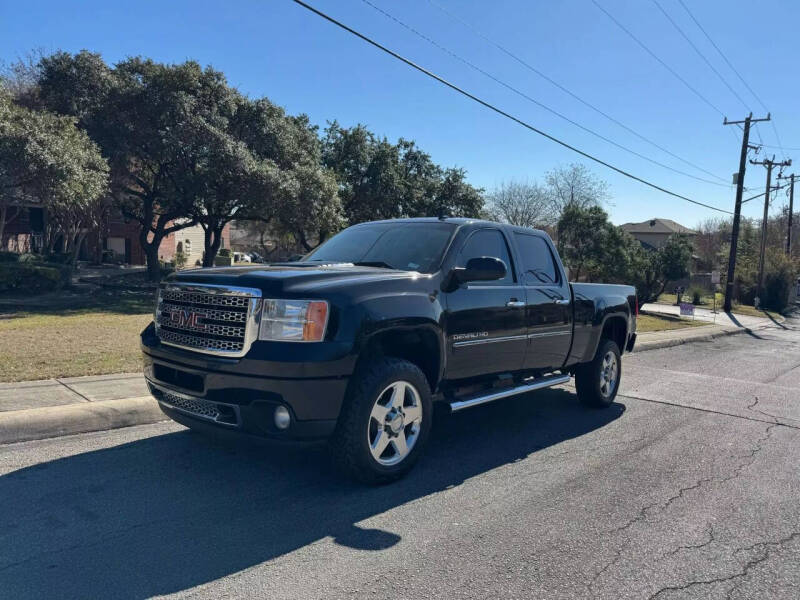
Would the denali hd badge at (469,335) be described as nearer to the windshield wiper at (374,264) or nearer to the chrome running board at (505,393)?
the chrome running board at (505,393)

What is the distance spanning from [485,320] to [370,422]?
1.51m

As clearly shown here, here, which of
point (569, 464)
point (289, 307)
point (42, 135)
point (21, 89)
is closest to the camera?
point (289, 307)

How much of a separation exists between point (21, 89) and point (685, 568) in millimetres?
28442

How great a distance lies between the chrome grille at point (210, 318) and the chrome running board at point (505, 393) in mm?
1832

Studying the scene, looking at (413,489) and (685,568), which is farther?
(413,489)

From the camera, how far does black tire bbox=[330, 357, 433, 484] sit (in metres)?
4.08

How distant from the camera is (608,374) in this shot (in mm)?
7457

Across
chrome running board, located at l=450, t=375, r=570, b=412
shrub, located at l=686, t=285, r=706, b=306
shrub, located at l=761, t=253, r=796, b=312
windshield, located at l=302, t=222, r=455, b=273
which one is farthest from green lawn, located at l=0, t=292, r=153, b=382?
shrub, located at l=761, t=253, r=796, b=312

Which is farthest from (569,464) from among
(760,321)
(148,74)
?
(760,321)

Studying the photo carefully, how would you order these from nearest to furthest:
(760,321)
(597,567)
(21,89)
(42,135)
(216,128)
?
(597,567)
(42,135)
(216,128)
(21,89)
(760,321)

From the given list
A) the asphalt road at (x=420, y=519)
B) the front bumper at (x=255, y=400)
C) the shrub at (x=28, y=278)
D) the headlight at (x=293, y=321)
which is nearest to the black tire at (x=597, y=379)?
the asphalt road at (x=420, y=519)

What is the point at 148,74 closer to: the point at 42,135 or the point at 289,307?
the point at 42,135

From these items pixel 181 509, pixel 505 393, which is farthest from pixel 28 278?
pixel 505 393

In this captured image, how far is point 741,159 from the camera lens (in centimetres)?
3189
